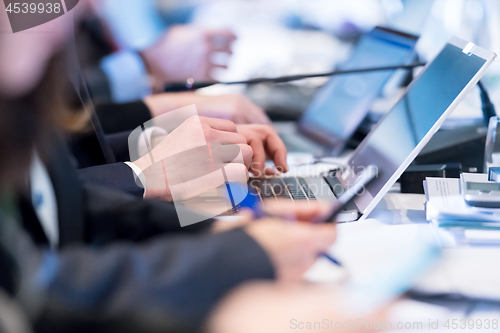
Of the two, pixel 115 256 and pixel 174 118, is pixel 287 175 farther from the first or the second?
pixel 115 256

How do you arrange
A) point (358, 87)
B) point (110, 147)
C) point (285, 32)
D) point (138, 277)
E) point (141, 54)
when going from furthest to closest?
point (285, 32), point (141, 54), point (358, 87), point (110, 147), point (138, 277)

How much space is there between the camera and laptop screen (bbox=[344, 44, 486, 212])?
17.0 inches

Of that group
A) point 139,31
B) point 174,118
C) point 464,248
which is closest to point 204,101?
point 174,118

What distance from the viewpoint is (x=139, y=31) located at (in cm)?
124

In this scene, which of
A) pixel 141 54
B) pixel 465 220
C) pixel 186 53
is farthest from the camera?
pixel 141 54

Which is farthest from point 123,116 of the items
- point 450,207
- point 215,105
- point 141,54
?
point 450,207

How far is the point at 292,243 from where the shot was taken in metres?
0.27

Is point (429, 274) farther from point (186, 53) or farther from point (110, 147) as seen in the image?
point (186, 53)

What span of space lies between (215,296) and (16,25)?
0.96ft

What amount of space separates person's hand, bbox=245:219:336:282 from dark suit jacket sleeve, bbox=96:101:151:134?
1.59 feet

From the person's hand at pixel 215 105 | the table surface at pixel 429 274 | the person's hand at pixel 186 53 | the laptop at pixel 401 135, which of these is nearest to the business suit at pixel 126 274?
the table surface at pixel 429 274

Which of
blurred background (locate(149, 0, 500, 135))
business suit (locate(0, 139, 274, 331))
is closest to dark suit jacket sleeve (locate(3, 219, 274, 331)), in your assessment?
business suit (locate(0, 139, 274, 331))

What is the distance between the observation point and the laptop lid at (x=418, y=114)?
0.42m

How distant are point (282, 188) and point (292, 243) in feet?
0.84
